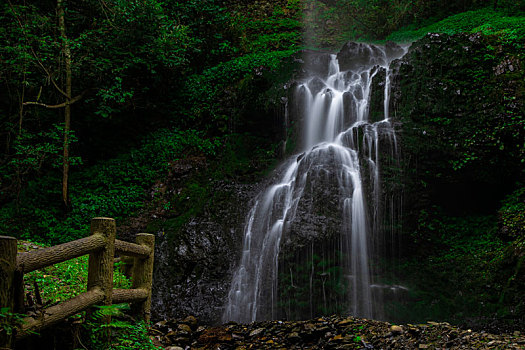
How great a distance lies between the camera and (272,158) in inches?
517

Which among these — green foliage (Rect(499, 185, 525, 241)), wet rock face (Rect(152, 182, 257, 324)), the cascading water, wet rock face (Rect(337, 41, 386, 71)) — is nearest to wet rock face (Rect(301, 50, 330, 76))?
wet rock face (Rect(337, 41, 386, 71))

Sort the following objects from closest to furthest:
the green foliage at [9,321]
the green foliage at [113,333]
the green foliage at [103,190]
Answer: the green foliage at [9,321] < the green foliage at [113,333] < the green foliage at [103,190]

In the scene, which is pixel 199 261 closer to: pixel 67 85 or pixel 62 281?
pixel 62 281

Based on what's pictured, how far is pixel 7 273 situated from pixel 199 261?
7446 millimetres

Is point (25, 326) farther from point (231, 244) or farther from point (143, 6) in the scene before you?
point (143, 6)

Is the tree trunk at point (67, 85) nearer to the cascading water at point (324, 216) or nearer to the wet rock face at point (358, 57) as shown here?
the cascading water at point (324, 216)

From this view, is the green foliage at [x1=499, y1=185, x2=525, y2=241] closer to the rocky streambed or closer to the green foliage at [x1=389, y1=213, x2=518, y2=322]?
the green foliage at [x1=389, y1=213, x2=518, y2=322]

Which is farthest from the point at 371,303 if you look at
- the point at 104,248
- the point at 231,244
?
the point at 104,248

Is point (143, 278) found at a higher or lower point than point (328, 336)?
higher

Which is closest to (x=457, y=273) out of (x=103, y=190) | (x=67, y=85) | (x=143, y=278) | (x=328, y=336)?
(x=328, y=336)

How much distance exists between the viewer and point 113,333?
4.22 meters

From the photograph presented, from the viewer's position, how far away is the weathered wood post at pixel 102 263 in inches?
152

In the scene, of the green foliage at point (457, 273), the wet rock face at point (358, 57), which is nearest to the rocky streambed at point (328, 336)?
the green foliage at point (457, 273)

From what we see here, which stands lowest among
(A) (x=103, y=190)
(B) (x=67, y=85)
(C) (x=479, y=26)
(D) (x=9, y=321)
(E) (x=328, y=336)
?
(E) (x=328, y=336)
